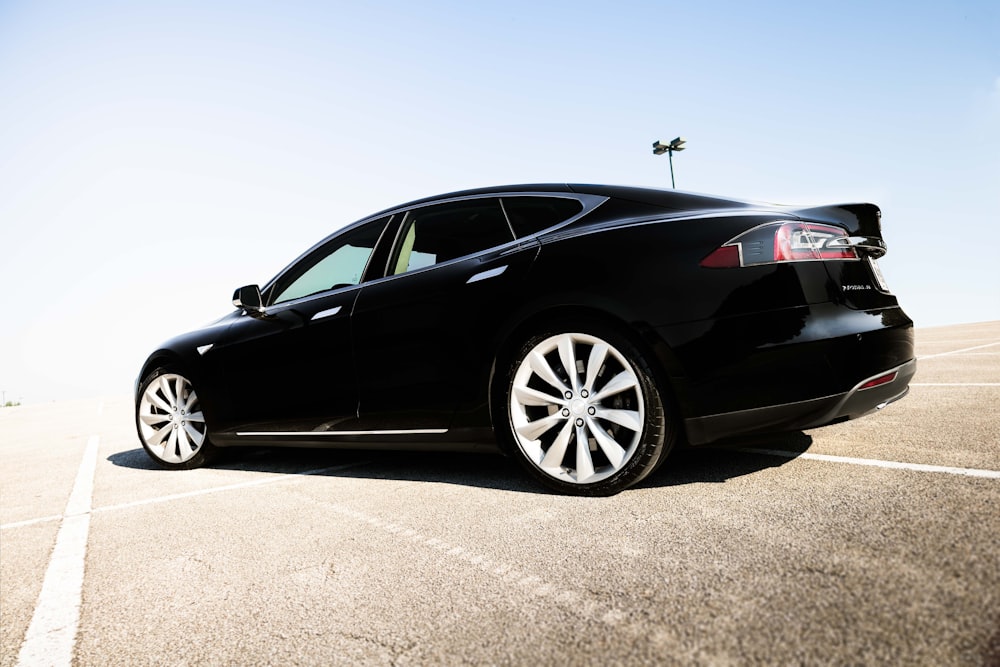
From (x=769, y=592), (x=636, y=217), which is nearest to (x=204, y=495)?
(x=636, y=217)

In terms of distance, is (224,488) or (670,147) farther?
(670,147)

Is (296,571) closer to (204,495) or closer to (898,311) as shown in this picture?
(204,495)

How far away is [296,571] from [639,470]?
145cm

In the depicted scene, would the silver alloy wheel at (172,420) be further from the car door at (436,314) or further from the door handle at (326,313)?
the car door at (436,314)

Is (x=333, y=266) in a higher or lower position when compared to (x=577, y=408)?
higher

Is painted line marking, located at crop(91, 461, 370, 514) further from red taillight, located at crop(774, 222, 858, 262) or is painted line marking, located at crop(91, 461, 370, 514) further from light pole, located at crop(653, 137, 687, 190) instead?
light pole, located at crop(653, 137, 687, 190)

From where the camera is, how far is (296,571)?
7.48ft

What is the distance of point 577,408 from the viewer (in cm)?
283

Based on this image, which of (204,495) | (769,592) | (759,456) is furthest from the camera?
(204,495)

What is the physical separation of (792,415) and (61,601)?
2.88 meters

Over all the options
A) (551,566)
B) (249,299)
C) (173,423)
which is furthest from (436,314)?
(173,423)

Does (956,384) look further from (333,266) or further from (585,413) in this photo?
(333,266)

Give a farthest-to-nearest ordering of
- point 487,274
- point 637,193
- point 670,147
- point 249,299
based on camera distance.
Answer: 1. point 670,147
2. point 249,299
3. point 487,274
4. point 637,193

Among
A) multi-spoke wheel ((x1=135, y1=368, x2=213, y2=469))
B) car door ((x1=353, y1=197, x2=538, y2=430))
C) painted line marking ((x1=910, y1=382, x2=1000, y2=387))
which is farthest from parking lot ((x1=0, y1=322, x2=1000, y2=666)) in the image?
painted line marking ((x1=910, y1=382, x2=1000, y2=387))
